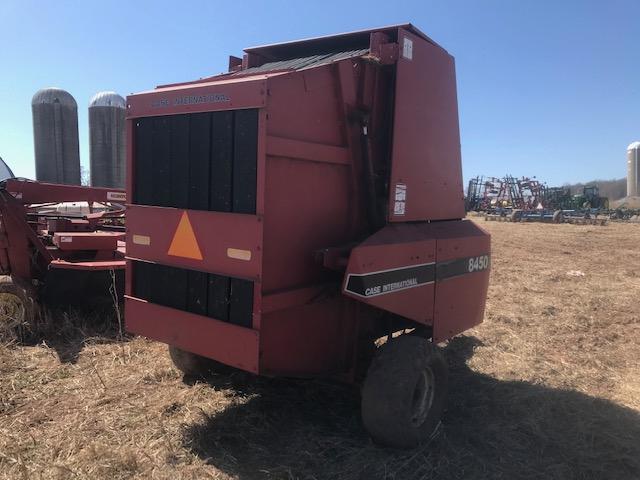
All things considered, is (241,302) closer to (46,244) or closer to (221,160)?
(221,160)

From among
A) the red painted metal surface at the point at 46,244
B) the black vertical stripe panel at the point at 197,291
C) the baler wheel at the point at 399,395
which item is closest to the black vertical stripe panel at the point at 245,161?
the black vertical stripe panel at the point at 197,291

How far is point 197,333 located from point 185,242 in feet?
1.80

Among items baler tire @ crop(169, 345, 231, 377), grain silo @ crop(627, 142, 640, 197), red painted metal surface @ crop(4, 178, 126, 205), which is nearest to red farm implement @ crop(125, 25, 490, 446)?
baler tire @ crop(169, 345, 231, 377)

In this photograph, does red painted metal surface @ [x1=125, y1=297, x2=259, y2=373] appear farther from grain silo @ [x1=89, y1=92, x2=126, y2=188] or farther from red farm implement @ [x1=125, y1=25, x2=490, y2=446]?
grain silo @ [x1=89, y1=92, x2=126, y2=188]

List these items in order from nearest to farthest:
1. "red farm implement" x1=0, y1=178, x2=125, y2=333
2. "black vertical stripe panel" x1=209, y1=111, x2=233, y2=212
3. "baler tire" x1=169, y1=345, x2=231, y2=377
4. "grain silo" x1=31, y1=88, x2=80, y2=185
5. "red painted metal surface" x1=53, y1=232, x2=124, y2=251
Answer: "black vertical stripe panel" x1=209, y1=111, x2=233, y2=212 → "baler tire" x1=169, y1=345, x2=231, y2=377 → "red farm implement" x1=0, y1=178, x2=125, y2=333 → "red painted metal surface" x1=53, y1=232, x2=124, y2=251 → "grain silo" x1=31, y1=88, x2=80, y2=185

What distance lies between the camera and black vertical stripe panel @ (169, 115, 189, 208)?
126 inches

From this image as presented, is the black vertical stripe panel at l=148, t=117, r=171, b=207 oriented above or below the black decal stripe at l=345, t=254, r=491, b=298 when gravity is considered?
above

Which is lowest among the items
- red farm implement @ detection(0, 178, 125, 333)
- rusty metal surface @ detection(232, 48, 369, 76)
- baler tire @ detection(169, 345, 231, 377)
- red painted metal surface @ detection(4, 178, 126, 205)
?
baler tire @ detection(169, 345, 231, 377)

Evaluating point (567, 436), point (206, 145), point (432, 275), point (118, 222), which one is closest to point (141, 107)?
point (206, 145)

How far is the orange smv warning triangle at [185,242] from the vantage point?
316 centimetres

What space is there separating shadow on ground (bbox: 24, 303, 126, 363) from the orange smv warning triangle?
2283 mm

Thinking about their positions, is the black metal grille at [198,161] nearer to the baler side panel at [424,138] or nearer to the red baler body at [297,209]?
the red baler body at [297,209]

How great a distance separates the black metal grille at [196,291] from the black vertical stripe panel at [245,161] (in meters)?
0.43

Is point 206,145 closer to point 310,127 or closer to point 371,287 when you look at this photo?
point 310,127
